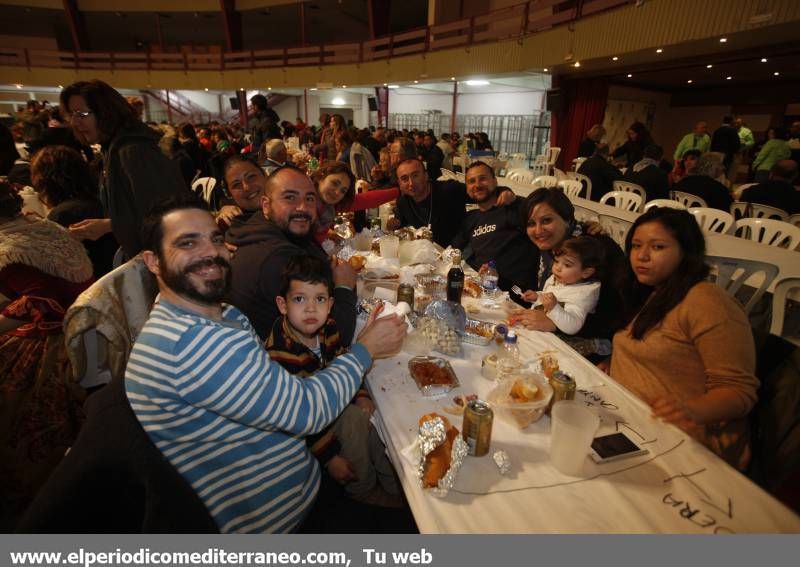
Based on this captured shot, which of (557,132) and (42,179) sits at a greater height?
(557,132)

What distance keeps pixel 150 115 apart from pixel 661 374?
86.7 ft

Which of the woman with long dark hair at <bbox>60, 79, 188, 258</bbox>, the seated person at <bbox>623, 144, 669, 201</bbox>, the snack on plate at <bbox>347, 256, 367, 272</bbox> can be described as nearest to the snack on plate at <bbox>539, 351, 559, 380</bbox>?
the snack on plate at <bbox>347, 256, 367, 272</bbox>

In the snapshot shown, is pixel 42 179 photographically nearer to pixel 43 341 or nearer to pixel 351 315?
pixel 43 341

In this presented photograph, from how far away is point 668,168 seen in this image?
1059 centimetres

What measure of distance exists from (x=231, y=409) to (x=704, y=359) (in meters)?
1.62

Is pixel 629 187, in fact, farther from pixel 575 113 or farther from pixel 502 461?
pixel 502 461

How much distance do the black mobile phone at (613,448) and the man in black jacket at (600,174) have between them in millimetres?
6177

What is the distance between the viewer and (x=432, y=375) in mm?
1557

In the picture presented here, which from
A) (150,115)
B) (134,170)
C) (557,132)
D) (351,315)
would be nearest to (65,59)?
(150,115)

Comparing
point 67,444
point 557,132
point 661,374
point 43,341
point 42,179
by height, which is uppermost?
point 557,132

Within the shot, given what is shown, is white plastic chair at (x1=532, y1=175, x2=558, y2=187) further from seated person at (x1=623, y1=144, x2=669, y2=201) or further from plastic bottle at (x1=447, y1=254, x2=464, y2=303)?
plastic bottle at (x1=447, y1=254, x2=464, y2=303)

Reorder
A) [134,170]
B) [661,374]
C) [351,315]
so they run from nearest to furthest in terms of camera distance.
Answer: [661,374]
[351,315]
[134,170]

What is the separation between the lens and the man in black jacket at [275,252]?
180 centimetres

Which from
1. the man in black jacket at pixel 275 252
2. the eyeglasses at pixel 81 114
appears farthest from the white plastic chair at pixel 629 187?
the eyeglasses at pixel 81 114
